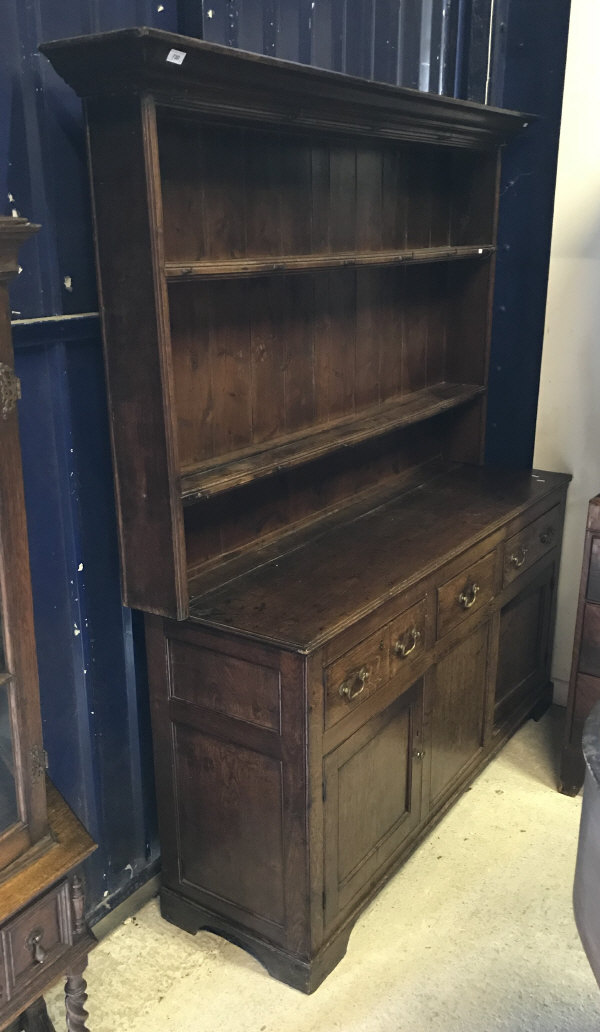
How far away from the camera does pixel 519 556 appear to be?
8.57 feet

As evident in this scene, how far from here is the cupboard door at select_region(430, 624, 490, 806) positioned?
2.34 m

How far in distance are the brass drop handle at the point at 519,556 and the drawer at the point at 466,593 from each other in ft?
0.44

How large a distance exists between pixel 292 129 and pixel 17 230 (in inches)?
37.6

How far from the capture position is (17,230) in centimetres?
120

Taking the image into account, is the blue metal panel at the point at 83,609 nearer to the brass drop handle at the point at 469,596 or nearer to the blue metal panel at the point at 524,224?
the brass drop handle at the point at 469,596

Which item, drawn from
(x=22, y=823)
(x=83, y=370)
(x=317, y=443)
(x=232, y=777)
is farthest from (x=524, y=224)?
(x=22, y=823)

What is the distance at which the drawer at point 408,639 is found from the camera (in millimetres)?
2051

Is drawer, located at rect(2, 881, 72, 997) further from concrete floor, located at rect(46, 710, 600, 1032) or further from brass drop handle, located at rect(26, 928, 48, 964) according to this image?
concrete floor, located at rect(46, 710, 600, 1032)

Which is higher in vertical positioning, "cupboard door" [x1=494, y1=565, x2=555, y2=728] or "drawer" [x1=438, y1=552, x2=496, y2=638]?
"drawer" [x1=438, y1=552, x2=496, y2=638]

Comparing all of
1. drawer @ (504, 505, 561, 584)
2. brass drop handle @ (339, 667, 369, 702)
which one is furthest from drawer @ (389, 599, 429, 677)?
drawer @ (504, 505, 561, 584)

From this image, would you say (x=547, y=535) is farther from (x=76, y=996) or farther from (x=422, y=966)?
(x=76, y=996)

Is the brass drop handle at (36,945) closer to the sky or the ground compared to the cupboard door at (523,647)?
closer to the sky

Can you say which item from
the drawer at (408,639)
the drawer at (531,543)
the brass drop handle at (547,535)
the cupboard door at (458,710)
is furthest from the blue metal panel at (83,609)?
the brass drop handle at (547,535)

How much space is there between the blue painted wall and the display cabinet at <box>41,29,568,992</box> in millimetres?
73
